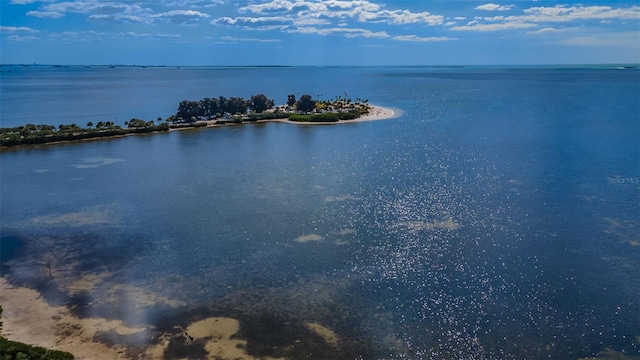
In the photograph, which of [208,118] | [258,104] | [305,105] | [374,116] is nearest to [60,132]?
[208,118]

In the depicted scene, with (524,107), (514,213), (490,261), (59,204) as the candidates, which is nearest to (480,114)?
(524,107)

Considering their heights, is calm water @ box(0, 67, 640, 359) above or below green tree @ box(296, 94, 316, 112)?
below

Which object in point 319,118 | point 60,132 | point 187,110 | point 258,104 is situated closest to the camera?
point 60,132

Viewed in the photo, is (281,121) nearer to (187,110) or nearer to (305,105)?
(305,105)

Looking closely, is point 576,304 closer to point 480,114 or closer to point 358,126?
point 358,126

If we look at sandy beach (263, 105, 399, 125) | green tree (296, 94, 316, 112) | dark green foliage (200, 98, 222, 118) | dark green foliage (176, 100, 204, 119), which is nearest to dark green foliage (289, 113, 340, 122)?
sandy beach (263, 105, 399, 125)

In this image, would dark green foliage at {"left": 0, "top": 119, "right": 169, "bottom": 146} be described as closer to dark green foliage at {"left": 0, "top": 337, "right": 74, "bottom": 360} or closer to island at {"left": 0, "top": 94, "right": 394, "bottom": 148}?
island at {"left": 0, "top": 94, "right": 394, "bottom": 148}

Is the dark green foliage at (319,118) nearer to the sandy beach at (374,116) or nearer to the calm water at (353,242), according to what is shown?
the sandy beach at (374,116)

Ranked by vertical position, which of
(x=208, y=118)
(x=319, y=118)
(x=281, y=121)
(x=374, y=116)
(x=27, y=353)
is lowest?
(x=27, y=353)
